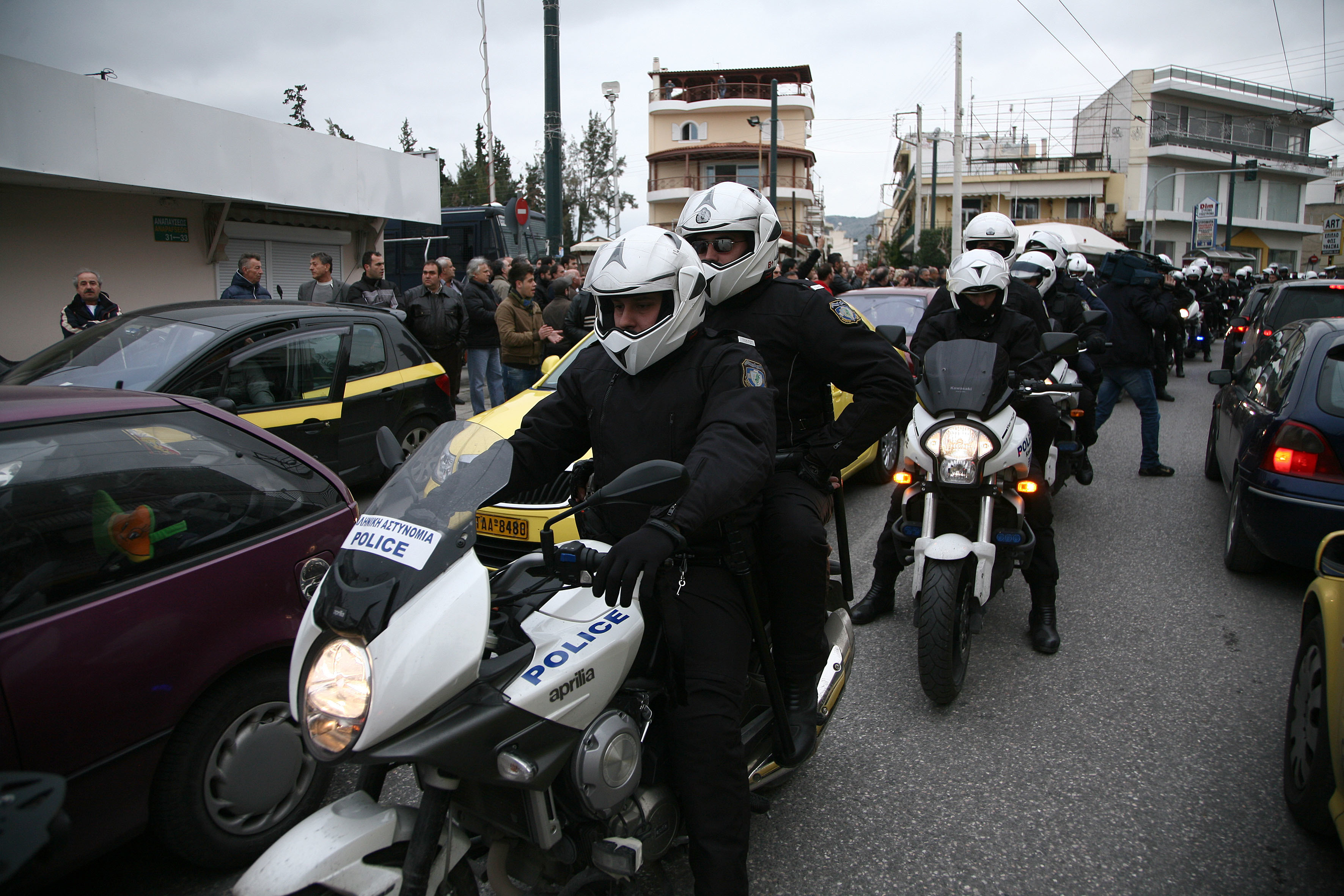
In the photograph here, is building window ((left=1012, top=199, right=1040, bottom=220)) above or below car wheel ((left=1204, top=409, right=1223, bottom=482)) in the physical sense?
above

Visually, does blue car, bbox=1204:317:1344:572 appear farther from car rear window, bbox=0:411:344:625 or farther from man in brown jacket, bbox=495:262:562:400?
man in brown jacket, bbox=495:262:562:400

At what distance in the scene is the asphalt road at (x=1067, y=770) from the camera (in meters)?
2.61

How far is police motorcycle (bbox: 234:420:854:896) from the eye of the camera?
164cm

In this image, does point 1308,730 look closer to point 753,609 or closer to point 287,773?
point 753,609

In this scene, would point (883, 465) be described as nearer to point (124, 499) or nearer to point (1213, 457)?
point (1213, 457)

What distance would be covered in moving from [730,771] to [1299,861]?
72.2 inches

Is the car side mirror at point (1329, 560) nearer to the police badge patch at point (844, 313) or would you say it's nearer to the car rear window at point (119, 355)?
the police badge patch at point (844, 313)

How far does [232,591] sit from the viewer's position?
265 centimetres

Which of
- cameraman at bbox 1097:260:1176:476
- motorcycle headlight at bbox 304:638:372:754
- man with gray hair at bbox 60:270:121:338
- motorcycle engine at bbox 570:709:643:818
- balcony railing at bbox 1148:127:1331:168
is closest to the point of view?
motorcycle headlight at bbox 304:638:372:754

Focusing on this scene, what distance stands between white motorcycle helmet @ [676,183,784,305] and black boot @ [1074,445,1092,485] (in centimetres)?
415

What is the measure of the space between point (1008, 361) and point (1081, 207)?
198ft

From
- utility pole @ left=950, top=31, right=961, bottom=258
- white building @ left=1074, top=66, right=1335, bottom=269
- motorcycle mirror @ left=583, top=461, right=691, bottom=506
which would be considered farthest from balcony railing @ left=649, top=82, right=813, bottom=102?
motorcycle mirror @ left=583, top=461, right=691, bottom=506

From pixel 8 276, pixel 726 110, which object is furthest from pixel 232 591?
pixel 726 110

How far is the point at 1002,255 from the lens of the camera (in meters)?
6.19
